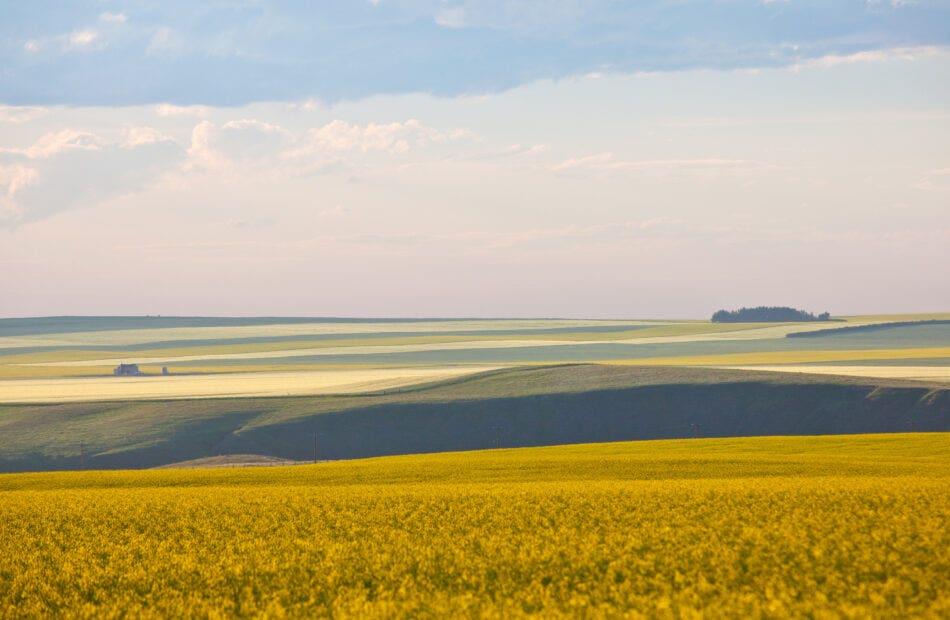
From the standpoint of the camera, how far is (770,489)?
1022 inches

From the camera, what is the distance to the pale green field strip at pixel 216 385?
128 m

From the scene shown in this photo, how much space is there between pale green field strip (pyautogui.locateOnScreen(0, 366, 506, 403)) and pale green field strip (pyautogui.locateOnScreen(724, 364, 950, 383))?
43430mm

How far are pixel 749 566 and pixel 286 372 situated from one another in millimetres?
157762

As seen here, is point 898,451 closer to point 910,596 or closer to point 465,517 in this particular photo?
point 465,517

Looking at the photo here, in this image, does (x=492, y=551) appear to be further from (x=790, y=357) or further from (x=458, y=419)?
(x=790, y=357)

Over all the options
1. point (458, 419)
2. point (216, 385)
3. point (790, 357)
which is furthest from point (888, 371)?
point (216, 385)

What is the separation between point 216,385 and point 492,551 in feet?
432

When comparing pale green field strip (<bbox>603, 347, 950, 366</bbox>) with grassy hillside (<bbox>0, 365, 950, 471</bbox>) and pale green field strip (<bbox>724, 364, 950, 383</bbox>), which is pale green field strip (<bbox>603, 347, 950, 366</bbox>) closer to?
pale green field strip (<bbox>724, 364, 950, 383</bbox>)

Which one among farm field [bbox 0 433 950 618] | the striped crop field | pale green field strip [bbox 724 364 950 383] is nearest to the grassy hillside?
pale green field strip [bbox 724 364 950 383]

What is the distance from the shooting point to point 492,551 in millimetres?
18641

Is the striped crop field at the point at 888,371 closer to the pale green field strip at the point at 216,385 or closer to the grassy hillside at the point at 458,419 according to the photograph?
the grassy hillside at the point at 458,419

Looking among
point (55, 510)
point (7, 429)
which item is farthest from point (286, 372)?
point (55, 510)

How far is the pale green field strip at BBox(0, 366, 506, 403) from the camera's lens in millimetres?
128250

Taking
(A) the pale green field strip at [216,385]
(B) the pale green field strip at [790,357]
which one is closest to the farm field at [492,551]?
(A) the pale green field strip at [216,385]
